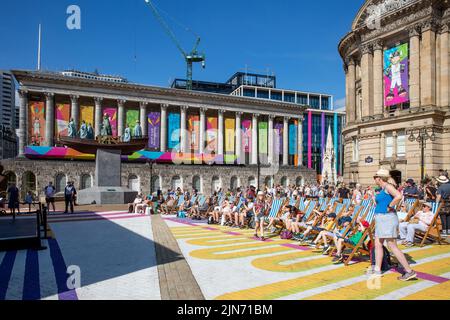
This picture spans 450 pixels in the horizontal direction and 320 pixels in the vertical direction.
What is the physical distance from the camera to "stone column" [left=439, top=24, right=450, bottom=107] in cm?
2992

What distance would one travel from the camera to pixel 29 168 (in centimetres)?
4591

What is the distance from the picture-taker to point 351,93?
41.2 metres

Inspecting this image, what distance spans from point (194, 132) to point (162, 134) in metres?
6.45

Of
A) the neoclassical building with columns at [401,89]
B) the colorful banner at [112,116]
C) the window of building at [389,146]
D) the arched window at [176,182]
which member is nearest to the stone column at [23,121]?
the colorful banner at [112,116]

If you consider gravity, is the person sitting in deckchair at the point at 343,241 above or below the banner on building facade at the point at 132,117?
below

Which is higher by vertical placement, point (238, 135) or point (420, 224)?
point (238, 135)

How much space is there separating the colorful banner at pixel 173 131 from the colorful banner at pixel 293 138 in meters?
25.9

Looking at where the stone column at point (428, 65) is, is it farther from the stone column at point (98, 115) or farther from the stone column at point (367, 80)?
the stone column at point (98, 115)

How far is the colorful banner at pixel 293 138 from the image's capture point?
72.1m

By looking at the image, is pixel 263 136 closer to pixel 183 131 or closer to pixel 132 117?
pixel 183 131

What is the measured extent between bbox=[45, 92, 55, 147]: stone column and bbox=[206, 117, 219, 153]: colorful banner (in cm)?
2723

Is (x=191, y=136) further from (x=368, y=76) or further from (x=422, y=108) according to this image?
(x=422, y=108)

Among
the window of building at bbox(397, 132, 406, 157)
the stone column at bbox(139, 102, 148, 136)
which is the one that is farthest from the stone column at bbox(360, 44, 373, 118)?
the stone column at bbox(139, 102, 148, 136)

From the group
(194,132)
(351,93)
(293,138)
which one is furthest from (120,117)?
→ (351,93)
